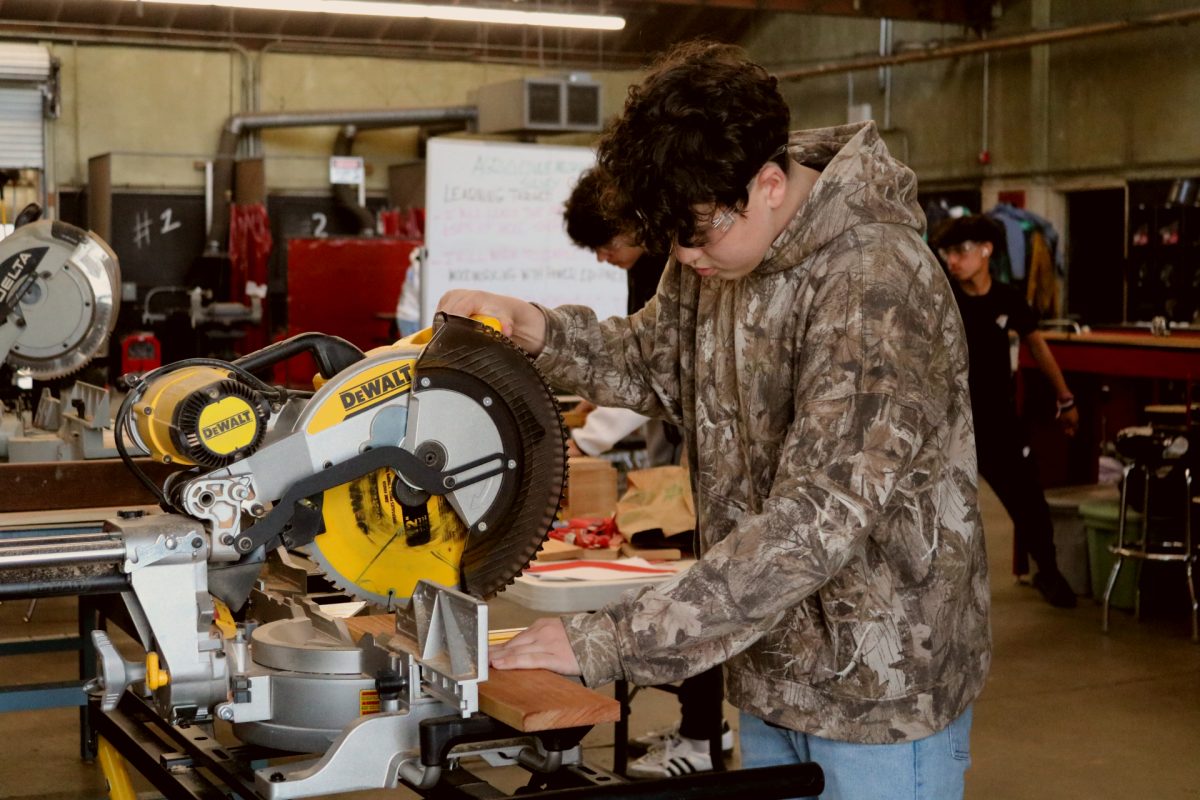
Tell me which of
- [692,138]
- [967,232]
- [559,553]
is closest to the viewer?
[692,138]

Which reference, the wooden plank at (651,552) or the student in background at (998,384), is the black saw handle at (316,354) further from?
the student in background at (998,384)

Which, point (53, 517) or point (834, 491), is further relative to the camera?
point (53, 517)

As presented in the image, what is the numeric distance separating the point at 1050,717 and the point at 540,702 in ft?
10.2

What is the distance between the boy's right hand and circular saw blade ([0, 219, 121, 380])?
4.78 ft

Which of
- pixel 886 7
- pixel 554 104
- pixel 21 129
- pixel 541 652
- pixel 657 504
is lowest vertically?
pixel 657 504

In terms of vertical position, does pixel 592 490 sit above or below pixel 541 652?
below

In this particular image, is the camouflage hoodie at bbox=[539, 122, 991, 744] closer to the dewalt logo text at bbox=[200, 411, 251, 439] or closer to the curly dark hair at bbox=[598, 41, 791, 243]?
the curly dark hair at bbox=[598, 41, 791, 243]

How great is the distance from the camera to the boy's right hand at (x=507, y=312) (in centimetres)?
154

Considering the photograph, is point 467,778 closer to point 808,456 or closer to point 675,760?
point 808,456

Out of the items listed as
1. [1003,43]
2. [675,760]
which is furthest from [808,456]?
[1003,43]

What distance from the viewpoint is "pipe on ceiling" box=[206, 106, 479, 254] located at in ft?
38.9

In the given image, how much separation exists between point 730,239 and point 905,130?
11.1 metres

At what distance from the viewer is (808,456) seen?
1233 millimetres

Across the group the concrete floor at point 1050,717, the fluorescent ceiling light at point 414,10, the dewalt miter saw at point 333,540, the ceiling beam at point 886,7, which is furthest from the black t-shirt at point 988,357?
the ceiling beam at point 886,7
